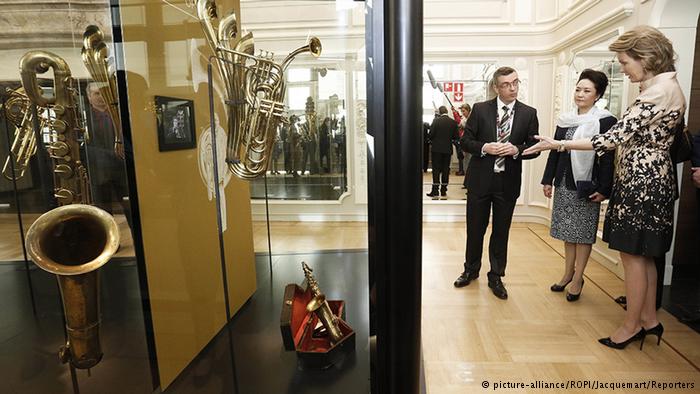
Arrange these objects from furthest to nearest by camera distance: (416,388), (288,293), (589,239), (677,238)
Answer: (677,238) → (589,239) → (288,293) → (416,388)

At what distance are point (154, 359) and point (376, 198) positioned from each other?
110 cm

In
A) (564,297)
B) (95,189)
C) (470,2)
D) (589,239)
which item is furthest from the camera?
(470,2)

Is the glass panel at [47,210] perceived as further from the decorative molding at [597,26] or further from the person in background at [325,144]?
the decorative molding at [597,26]

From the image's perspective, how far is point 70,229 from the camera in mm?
1113

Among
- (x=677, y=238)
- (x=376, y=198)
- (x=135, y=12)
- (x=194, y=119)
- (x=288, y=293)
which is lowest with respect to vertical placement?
(x=677, y=238)

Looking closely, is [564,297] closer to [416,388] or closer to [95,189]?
[416,388]

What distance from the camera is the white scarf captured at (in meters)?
2.77

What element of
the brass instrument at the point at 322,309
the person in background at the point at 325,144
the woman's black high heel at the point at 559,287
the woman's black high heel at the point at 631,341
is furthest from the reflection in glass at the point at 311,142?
the woman's black high heel at the point at 559,287

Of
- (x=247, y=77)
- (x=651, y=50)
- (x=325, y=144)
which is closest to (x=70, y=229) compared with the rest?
(x=247, y=77)

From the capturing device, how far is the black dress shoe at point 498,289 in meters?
3.14

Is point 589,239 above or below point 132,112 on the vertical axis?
below

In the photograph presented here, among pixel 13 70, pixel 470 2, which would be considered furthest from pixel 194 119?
pixel 470 2

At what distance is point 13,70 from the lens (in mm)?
1091

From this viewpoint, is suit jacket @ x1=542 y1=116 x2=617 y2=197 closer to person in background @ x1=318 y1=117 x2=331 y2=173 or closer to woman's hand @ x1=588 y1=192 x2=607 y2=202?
woman's hand @ x1=588 y1=192 x2=607 y2=202
